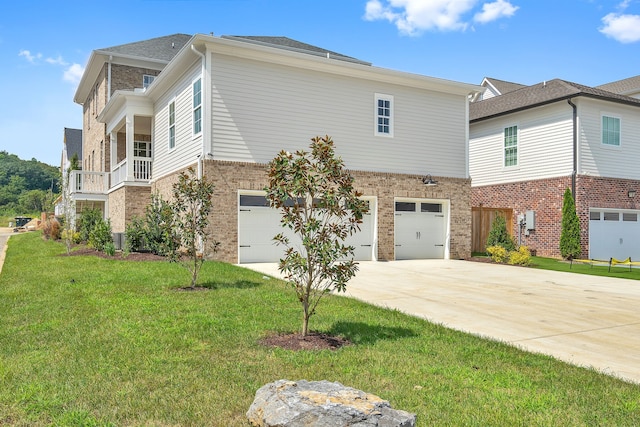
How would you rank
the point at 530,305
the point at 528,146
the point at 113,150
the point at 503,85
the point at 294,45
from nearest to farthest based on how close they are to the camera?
the point at 530,305
the point at 528,146
the point at 113,150
the point at 294,45
the point at 503,85

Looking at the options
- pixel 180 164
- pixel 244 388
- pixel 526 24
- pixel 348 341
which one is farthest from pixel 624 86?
pixel 244 388

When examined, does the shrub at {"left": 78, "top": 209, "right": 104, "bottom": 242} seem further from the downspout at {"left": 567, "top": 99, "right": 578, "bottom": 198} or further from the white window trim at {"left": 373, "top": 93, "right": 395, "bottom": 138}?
the downspout at {"left": 567, "top": 99, "right": 578, "bottom": 198}

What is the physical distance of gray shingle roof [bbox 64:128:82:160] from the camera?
35562mm

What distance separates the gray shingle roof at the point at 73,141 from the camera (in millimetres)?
35562

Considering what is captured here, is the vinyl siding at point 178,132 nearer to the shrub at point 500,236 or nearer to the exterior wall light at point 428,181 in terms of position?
the exterior wall light at point 428,181

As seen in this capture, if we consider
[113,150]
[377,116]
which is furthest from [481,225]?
[113,150]

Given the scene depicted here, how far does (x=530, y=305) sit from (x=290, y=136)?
29.6 feet

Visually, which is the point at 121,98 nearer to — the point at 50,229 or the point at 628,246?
the point at 50,229

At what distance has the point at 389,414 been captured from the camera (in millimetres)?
2996

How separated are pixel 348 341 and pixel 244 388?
1.84m

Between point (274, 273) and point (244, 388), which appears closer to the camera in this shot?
point (244, 388)

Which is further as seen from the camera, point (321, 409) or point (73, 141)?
point (73, 141)

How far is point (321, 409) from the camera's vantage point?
119 inches

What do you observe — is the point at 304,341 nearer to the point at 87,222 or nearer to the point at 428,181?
the point at 428,181
